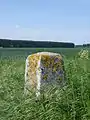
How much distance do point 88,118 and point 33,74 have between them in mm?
1795

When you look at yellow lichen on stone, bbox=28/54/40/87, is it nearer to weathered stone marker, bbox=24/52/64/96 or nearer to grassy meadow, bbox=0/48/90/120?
weathered stone marker, bbox=24/52/64/96

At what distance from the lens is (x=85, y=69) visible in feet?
20.1

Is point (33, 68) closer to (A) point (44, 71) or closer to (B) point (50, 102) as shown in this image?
(A) point (44, 71)

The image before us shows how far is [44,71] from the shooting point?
592 centimetres

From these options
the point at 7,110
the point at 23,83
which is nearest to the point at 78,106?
the point at 7,110

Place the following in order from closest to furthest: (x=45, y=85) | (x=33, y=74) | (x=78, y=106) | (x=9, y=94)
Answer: (x=78, y=106), (x=9, y=94), (x=45, y=85), (x=33, y=74)

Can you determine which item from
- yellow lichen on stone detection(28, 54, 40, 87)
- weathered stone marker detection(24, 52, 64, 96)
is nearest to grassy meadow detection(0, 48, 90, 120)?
weathered stone marker detection(24, 52, 64, 96)

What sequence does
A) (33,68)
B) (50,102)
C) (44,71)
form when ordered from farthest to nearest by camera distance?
1. (33,68)
2. (44,71)
3. (50,102)

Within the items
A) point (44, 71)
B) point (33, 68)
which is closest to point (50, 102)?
point (44, 71)

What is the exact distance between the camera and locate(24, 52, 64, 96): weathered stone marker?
5.81 metres

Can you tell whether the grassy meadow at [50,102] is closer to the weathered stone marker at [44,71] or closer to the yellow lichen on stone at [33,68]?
the weathered stone marker at [44,71]

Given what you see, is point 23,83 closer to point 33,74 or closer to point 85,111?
point 33,74

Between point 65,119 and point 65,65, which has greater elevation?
point 65,65

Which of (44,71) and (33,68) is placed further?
(33,68)
